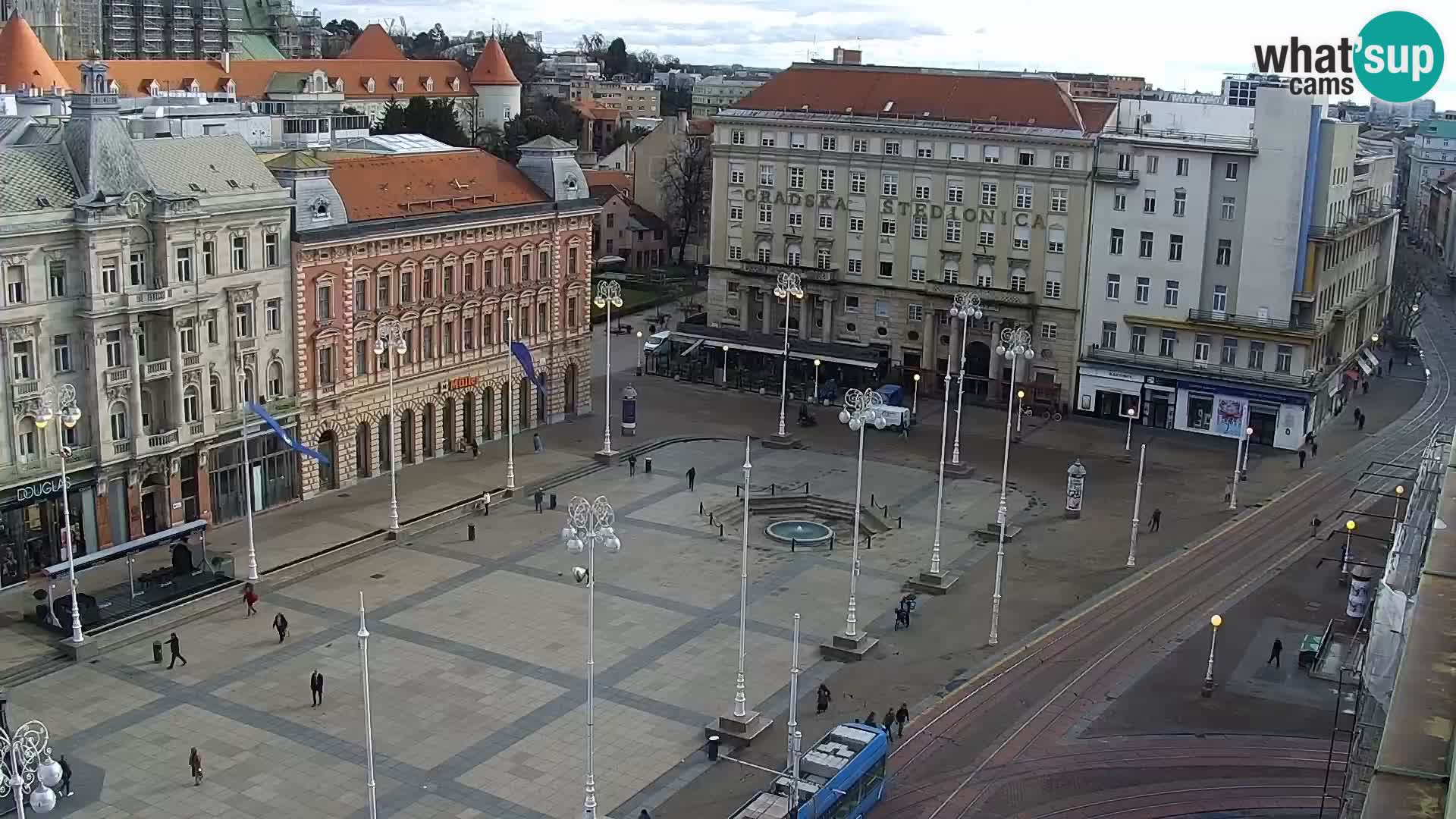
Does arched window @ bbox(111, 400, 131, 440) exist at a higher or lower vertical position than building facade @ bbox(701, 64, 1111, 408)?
lower

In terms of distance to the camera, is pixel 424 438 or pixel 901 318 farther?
pixel 901 318

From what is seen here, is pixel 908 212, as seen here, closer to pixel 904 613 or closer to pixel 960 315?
pixel 960 315

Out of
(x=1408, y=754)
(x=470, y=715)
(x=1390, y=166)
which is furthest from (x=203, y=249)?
(x=1390, y=166)

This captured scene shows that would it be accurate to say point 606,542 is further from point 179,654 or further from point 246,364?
point 246,364

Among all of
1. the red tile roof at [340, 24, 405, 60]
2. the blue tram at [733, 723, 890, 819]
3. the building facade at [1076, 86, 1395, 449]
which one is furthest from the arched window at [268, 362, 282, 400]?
the red tile roof at [340, 24, 405, 60]

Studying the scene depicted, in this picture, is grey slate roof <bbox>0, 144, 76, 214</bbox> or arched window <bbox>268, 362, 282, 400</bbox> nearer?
grey slate roof <bbox>0, 144, 76, 214</bbox>

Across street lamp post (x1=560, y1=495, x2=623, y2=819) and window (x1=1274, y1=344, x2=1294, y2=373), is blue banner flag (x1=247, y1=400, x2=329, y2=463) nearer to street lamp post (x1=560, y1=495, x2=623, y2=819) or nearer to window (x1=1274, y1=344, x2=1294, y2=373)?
street lamp post (x1=560, y1=495, x2=623, y2=819)

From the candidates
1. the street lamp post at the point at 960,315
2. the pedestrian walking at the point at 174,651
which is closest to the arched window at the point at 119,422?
the pedestrian walking at the point at 174,651

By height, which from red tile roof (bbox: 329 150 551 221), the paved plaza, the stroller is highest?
red tile roof (bbox: 329 150 551 221)
